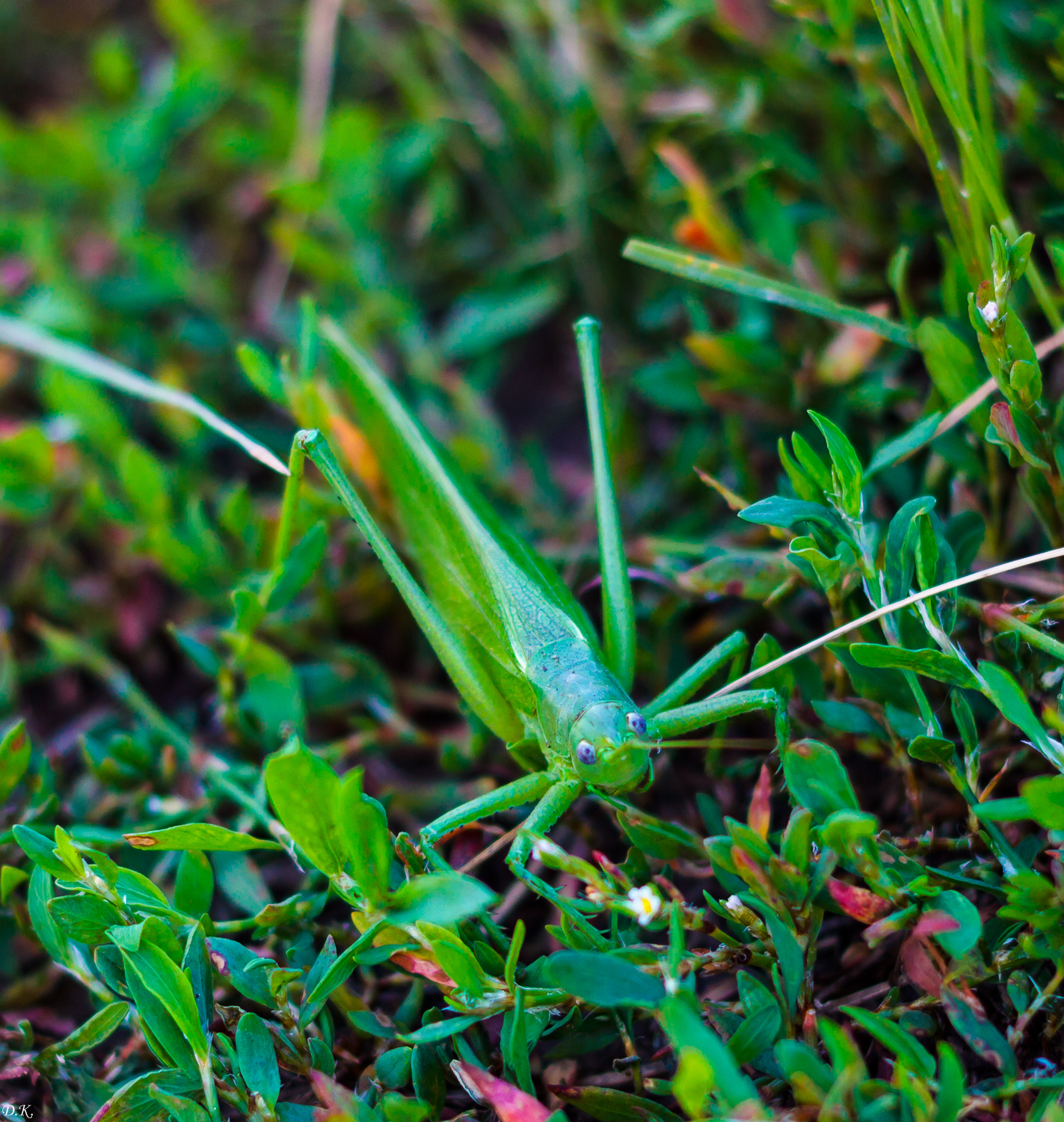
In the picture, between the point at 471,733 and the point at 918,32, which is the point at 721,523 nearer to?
the point at 471,733

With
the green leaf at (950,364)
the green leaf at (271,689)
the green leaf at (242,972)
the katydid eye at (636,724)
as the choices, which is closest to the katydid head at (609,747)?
the katydid eye at (636,724)

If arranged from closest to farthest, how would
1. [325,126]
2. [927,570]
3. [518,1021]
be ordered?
1. [518,1021]
2. [927,570]
3. [325,126]

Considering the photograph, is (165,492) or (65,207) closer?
(165,492)

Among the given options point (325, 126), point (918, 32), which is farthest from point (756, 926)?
point (325, 126)

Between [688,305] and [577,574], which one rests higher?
[688,305]

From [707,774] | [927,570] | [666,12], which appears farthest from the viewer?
[666,12]

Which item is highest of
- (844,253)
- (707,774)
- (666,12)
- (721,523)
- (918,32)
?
(666,12)

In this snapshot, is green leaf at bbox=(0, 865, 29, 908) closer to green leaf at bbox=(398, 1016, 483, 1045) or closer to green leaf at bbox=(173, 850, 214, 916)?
green leaf at bbox=(173, 850, 214, 916)

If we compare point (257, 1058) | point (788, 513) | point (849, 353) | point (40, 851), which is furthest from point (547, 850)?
point (849, 353)
